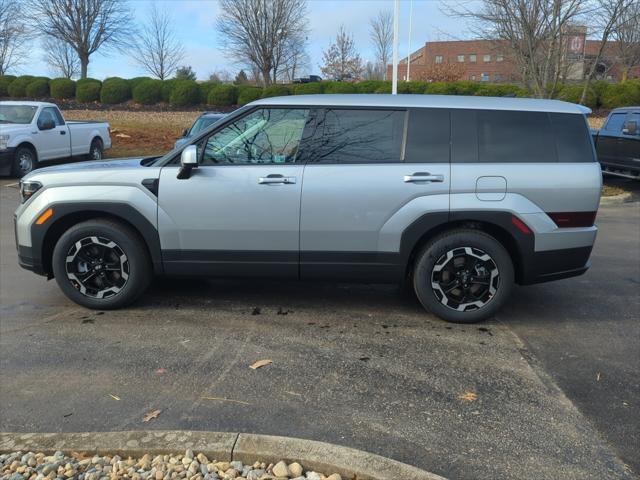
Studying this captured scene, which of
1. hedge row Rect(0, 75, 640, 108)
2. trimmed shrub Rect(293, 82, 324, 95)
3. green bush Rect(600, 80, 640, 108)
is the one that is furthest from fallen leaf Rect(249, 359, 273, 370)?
green bush Rect(600, 80, 640, 108)

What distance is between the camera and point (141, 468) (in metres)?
2.72

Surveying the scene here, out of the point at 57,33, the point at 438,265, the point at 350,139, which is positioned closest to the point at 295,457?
the point at 438,265

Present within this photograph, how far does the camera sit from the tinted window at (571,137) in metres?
4.67

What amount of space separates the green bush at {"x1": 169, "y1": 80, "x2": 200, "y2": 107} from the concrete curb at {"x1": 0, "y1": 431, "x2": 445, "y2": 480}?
25.3m

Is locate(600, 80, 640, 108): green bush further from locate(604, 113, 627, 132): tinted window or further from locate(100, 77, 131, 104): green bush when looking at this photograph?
locate(100, 77, 131, 104): green bush

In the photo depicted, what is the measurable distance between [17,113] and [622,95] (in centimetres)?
2211

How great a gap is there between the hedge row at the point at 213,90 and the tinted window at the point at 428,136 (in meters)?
19.6

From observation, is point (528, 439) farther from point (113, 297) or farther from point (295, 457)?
point (113, 297)

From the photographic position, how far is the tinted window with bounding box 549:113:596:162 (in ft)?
15.3

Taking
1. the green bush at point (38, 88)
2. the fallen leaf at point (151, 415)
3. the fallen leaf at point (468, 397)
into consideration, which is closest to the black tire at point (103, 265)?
the fallen leaf at point (151, 415)

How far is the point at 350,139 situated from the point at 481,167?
3.57 ft

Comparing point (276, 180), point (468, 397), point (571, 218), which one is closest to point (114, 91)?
point (276, 180)

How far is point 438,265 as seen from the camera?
15.5 feet

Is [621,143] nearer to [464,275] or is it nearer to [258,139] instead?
[464,275]
